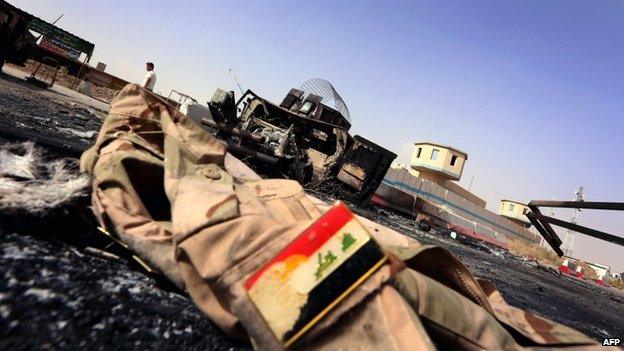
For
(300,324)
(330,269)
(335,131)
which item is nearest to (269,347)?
(300,324)

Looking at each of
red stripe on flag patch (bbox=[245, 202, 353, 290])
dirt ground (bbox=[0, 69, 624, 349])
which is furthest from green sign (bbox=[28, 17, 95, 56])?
red stripe on flag patch (bbox=[245, 202, 353, 290])

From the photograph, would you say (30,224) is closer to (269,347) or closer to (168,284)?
(168,284)

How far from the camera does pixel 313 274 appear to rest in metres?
0.74

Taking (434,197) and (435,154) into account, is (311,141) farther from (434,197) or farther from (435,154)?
(435,154)

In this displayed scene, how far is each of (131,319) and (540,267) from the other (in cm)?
1404

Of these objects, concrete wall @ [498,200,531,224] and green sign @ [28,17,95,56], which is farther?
concrete wall @ [498,200,531,224]

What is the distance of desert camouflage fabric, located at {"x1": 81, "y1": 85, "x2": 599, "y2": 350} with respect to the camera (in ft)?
2.45

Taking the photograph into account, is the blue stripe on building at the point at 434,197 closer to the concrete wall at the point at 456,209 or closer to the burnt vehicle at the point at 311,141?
the concrete wall at the point at 456,209

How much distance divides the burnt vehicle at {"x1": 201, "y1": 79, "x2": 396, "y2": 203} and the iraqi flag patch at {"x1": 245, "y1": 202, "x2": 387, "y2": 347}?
541 centimetres

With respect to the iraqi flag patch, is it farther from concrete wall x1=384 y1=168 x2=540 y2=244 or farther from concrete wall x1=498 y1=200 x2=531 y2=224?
concrete wall x1=498 y1=200 x2=531 y2=224

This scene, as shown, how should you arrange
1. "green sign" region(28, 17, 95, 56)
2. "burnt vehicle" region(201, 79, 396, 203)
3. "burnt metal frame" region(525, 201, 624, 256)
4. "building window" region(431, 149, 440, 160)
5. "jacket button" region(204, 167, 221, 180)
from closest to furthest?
"jacket button" region(204, 167, 221, 180), "burnt metal frame" region(525, 201, 624, 256), "burnt vehicle" region(201, 79, 396, 203), "green sign" region(28, 17, 95, 56), "building window" region(431, 149, 440, 160)

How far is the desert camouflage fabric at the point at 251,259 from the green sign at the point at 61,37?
62.5 feet

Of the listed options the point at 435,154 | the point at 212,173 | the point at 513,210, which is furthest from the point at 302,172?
the point at 513,210

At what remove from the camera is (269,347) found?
0.74 m
